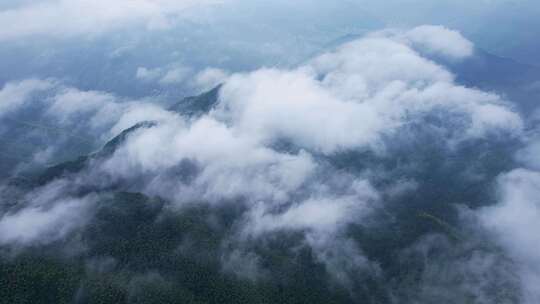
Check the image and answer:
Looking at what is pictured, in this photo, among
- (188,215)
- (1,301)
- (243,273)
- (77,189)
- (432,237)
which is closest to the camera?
(1,301)

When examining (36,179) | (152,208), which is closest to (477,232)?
(152,208)

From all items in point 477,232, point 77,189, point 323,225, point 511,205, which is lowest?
point 77,189

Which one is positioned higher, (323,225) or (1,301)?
(323,225)

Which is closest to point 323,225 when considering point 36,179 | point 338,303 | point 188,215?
point 338,303

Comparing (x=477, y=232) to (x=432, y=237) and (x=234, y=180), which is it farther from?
(x=234, y=180)

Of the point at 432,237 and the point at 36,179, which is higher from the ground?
the point at 432,237

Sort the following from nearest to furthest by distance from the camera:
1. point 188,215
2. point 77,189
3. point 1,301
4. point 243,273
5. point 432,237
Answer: point 1,301 < point 243,273 < point 432,237 < point 188,215 < point 77,189

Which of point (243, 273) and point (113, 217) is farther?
point (113, 217)

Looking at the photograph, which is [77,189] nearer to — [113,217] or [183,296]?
[113,217]

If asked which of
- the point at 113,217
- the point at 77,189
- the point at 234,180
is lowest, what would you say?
the point at 77,189
